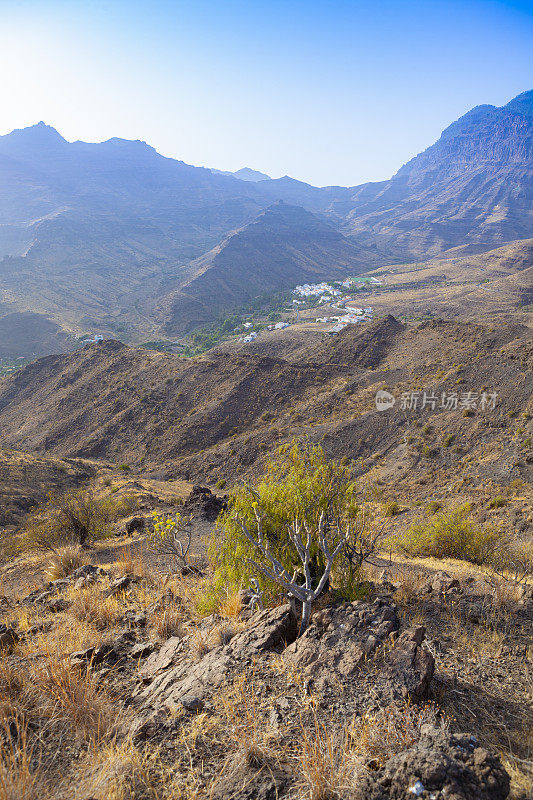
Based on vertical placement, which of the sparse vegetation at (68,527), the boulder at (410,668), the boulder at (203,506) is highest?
the boulder at (410,668)

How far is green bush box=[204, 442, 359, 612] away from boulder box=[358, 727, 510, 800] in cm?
304

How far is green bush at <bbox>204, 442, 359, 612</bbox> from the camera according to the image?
221 inches

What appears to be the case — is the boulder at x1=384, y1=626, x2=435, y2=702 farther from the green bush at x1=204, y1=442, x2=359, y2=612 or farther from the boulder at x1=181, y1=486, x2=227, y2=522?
the boulder at x1=181, y1=486, x2=227, y2=522

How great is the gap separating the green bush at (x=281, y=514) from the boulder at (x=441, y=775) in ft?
9.97

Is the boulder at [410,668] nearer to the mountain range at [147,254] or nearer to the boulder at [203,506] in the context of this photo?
the boulder at [203,506]

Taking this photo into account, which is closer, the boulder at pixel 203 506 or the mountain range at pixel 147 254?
the boulder at pixel 203 506

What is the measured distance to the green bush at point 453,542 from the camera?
436 inches

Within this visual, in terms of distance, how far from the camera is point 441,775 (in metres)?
2.21

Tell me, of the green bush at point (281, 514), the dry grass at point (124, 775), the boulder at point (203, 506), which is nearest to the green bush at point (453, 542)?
the green bush at point (281, 514)

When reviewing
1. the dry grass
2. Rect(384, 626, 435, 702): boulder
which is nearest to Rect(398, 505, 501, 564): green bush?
Rect(384, 626, 435, 702): boulder

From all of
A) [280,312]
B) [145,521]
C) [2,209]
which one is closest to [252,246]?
[280,312]

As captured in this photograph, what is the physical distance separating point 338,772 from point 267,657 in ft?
4.91

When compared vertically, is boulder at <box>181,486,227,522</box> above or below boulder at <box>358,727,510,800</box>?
below

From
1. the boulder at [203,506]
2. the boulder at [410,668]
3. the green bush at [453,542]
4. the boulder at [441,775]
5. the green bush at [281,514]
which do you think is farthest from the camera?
the boulder at [203,506]
